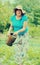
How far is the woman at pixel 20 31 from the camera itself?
3.12 m

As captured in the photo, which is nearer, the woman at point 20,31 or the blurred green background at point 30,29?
the woman at point 20,31

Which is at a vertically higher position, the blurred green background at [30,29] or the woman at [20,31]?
the woman at [20,31]

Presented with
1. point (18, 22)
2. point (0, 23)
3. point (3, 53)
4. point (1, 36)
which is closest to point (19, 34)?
point (18, 22)

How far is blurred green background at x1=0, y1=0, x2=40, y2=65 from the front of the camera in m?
3.52

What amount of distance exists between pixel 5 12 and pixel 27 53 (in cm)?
329

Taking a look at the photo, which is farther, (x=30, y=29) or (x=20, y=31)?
(x=30, y=29)

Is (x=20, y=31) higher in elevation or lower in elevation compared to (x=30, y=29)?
higher

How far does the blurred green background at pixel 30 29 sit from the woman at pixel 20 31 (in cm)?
17

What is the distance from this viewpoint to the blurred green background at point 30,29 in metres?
3.52

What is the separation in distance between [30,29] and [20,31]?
376cm

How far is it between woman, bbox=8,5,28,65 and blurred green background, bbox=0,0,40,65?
168mm

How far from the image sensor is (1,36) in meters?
6.33

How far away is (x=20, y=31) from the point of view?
10.1ft

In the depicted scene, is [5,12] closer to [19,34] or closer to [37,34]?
[37,34]
